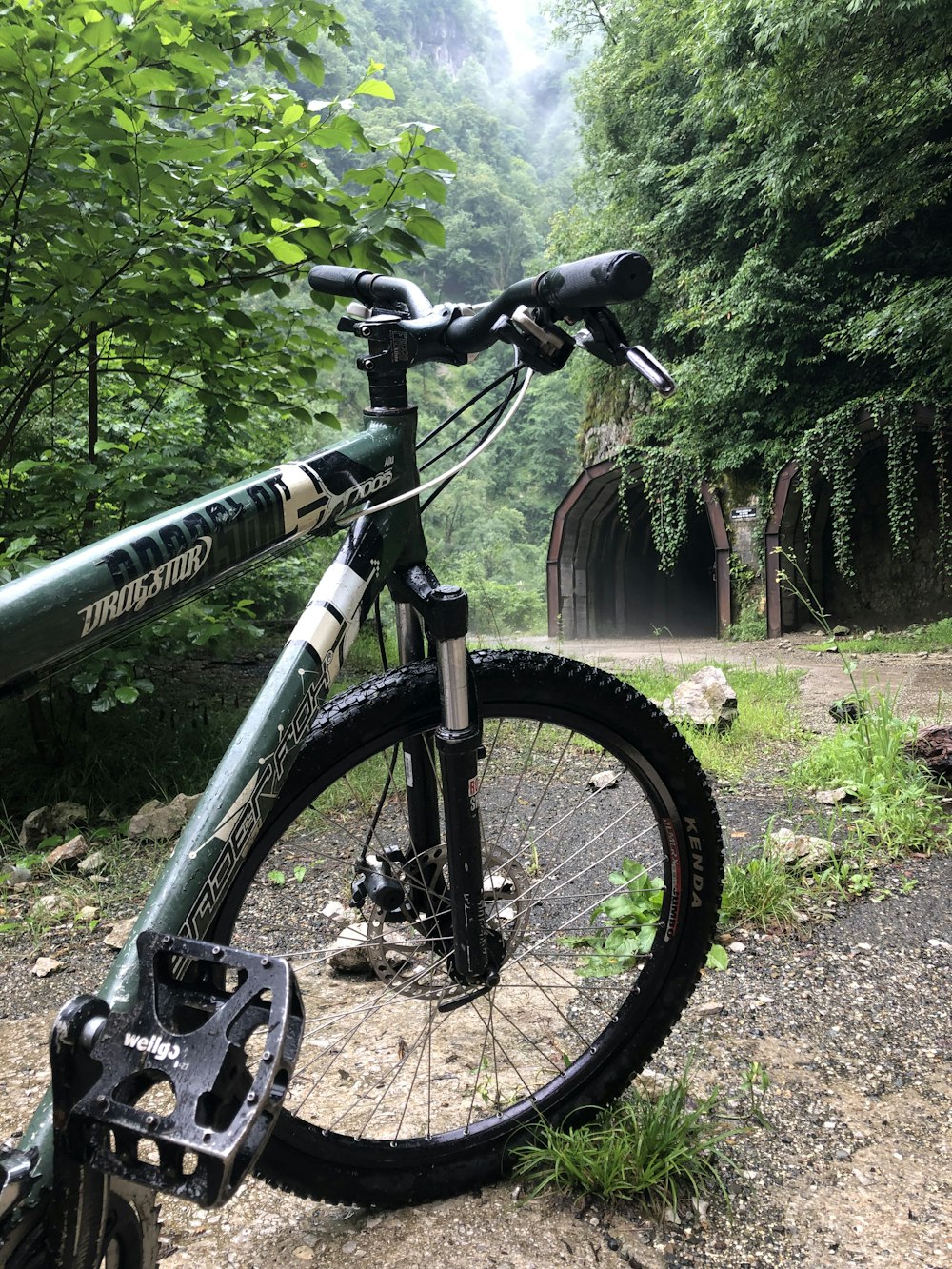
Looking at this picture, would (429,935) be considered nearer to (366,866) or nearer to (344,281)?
(366,866)

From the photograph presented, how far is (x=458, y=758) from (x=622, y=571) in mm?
13212

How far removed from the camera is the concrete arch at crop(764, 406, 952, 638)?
32.4ft

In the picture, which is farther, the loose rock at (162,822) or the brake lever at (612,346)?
the loose rock at (162,822)

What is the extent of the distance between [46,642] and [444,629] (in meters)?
0.56

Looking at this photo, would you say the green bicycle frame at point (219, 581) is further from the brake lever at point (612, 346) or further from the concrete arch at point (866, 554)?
the concrete arch at point (866, 554)

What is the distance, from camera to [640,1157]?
4.17ft

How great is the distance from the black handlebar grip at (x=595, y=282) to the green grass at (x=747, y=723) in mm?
1864

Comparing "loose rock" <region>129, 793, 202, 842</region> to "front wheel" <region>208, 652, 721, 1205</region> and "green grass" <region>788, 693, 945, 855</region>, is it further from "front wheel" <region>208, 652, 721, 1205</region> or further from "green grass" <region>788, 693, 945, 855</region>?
"green grass" <region>788, 693, 945, 855</region>

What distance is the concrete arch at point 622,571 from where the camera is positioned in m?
11.7

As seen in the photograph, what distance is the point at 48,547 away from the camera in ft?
9.75

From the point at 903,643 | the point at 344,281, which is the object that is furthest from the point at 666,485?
the point at 344,281

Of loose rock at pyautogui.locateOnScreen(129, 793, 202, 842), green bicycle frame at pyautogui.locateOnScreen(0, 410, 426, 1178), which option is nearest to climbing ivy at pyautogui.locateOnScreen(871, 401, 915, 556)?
loose rock at pyautogui.locateOnScreen(129, 793, 202, 842)

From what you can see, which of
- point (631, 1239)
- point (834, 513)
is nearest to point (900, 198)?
point (834, 513)

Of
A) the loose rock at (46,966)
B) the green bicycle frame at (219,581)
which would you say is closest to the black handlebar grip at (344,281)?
the green bicycle frame at (219,581)
